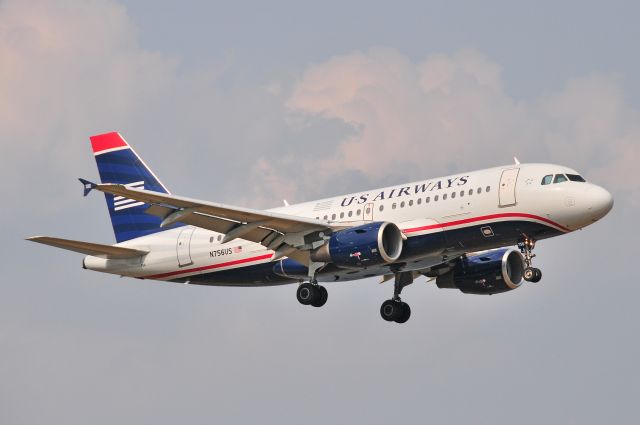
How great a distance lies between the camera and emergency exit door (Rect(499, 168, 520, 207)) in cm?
5091

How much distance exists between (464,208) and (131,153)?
17598 millimetres

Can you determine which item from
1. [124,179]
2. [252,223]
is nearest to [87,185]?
[252,223]

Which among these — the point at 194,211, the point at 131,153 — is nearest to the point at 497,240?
the point at 194,211

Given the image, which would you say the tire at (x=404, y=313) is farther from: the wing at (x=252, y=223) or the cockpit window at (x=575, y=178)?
the cockpit window at (x=575, y=178)

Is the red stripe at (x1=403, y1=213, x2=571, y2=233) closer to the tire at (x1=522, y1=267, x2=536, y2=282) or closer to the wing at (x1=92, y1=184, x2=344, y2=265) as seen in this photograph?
the tire at (x1=522, y1=267, x2=536, y2=282)

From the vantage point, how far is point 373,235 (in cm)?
5112

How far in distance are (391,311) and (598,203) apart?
449 inches

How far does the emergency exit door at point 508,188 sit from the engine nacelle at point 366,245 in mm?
3970

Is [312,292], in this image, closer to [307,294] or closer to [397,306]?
[307,294]

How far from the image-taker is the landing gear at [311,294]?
54.2 m

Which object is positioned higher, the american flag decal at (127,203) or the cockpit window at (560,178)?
the american flag decal at (127,203)

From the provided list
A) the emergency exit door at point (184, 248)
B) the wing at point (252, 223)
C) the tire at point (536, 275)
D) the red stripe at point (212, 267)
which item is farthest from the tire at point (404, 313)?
the emergency exit door at point (184, 248)

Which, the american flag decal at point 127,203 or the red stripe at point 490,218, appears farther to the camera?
the american flag decal at point 127,203

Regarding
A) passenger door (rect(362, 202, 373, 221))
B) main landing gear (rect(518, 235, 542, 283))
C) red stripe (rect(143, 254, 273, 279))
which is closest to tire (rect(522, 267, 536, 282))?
main landing gear (rect(518, 235, 542, 283))
